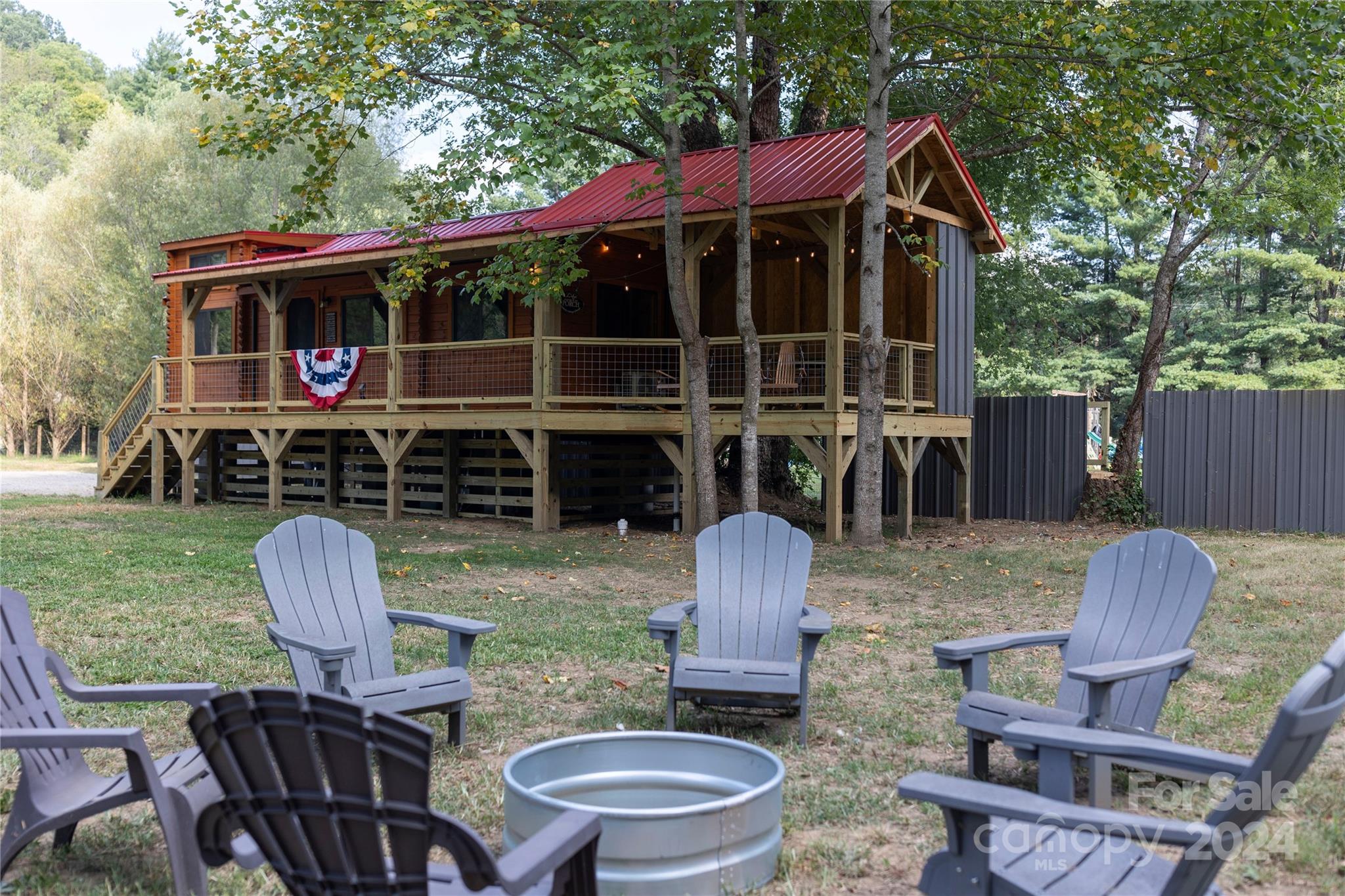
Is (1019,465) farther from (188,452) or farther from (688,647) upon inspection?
(188,452)

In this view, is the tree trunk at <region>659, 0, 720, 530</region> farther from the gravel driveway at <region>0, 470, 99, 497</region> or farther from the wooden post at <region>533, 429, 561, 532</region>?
the gravel driveway at <region>0, 470, 99, 497</region>

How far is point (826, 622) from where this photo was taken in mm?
5102

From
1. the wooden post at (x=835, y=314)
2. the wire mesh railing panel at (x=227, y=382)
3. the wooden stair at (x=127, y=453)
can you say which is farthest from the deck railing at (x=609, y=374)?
the wooden stair at (x=127, y=453)

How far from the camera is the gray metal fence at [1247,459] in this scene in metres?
14.9

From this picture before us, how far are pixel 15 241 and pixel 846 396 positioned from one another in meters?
32.4

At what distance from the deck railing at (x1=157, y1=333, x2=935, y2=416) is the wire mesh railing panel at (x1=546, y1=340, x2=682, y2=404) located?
0.02 meters

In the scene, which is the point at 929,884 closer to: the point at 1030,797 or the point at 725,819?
the point at 1030,797

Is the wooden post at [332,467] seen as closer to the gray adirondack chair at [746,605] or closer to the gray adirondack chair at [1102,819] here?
the gray adirondack chair at [746,605]

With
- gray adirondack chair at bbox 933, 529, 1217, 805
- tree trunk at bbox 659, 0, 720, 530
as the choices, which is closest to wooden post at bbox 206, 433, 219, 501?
Answer: tree trunk at bbox 659, 0, 720, 530

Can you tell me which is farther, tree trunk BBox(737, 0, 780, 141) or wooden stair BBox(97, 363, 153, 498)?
wooden stair BBox(97, 363, 153, 498)

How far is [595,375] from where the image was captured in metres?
15.9

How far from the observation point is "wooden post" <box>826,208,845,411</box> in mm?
13422

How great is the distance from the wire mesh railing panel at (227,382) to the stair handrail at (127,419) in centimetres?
104

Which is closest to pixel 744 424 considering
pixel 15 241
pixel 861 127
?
pixel 861 127
